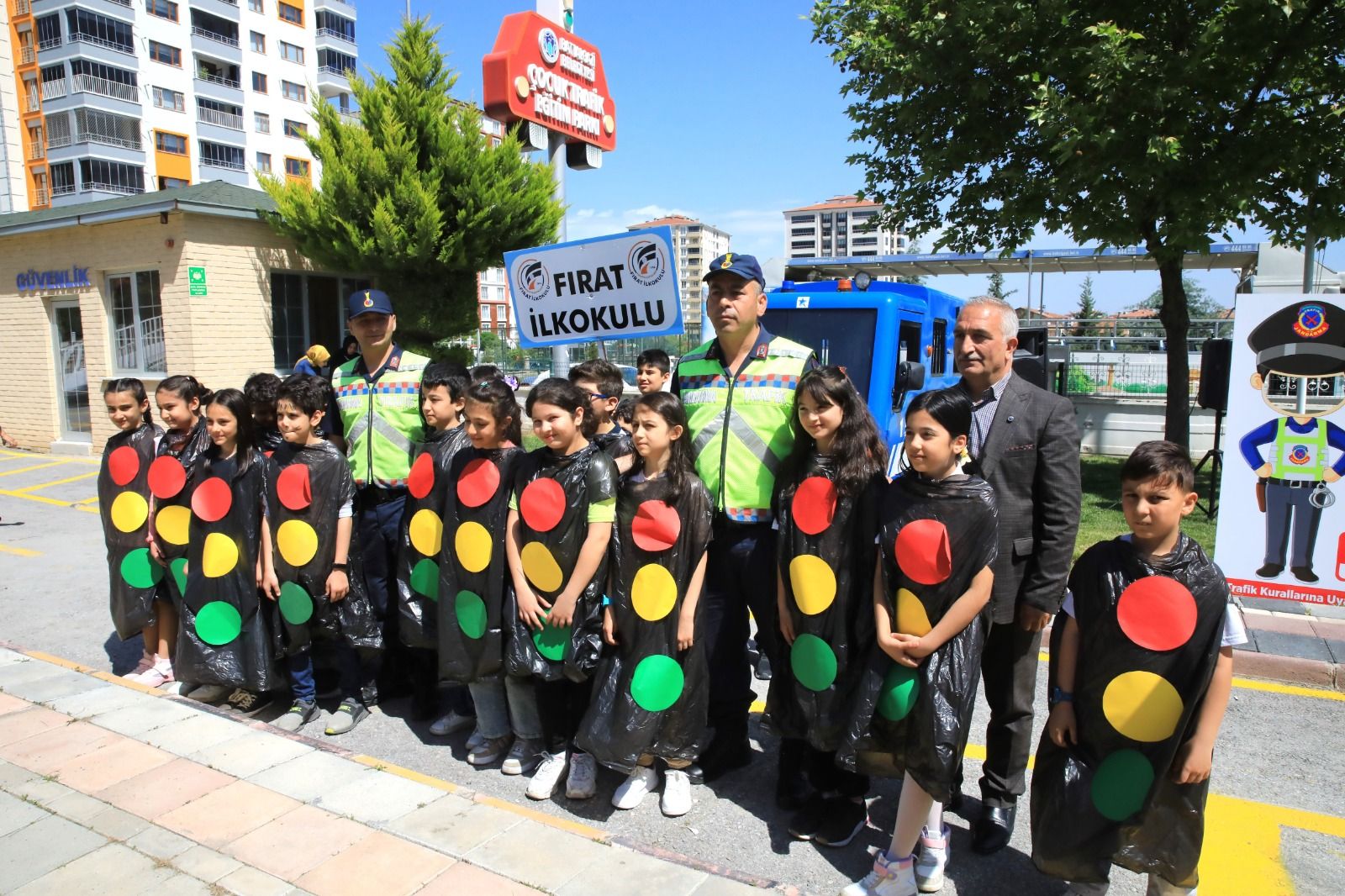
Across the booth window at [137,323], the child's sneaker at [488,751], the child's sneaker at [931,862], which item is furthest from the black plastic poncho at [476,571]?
the booth window at [137,323]

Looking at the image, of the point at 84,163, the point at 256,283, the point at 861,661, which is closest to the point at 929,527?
the point at 861,661

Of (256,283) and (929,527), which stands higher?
(256,283)

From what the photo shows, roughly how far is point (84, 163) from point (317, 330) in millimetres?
45464

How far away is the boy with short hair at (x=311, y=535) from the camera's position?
12.7 ft

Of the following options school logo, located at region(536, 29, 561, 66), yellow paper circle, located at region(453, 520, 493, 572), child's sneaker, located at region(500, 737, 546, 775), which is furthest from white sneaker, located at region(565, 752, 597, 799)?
school logo, located at region(536, 29, 561, 66)

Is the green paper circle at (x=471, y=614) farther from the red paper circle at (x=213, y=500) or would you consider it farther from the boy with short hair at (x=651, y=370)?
the boy with short hair at (x=651, y=370)

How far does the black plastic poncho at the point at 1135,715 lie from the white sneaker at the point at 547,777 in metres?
1.80

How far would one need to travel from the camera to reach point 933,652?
2602 millimetres

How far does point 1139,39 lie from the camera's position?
297 inches

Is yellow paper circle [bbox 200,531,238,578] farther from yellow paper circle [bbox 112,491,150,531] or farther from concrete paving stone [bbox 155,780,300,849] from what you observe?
concrete paving stone [bbox 155,780,300,849]

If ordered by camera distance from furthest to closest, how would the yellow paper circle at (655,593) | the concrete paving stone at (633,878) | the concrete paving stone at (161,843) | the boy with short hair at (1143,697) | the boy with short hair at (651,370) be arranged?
the boy with short hair at (651,370) → the yellow paper circle at (655,593) → the concrete paving stone at (161,843) → the concrete paving stone at (633,878) → the boy with short hair at (1143,697)

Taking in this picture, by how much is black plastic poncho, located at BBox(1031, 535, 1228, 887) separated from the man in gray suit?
1.11 feet

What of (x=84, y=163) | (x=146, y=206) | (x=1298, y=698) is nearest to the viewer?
(x=1298, y=698)

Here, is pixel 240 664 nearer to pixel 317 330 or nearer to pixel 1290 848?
pixel 1290 848
